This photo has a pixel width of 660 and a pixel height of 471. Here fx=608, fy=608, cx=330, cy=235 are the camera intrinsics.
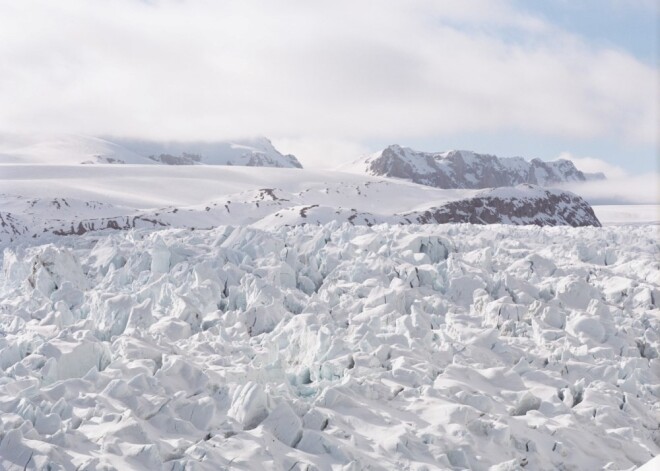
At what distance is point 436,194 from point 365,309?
69148mm

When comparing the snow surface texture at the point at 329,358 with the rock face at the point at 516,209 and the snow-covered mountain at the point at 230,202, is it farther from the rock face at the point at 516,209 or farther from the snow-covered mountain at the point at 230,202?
the rock face at the point at 516,209

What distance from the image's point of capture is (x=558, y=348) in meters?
11.8

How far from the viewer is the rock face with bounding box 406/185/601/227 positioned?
2736 inches

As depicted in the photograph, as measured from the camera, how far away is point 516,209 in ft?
275

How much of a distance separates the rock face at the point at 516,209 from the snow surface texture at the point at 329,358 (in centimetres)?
4580

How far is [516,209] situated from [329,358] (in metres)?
77.4

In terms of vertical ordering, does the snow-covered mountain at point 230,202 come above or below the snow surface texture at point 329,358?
above

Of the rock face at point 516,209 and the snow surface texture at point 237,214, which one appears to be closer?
the snow surface texture at point 237,214

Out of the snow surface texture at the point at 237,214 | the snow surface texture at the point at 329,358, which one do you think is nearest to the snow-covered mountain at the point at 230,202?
the snow surface texture at the point at 237,214

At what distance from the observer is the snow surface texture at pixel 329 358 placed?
319 inches

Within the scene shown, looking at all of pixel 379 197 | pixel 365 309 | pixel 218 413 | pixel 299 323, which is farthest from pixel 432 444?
pixel 379 197

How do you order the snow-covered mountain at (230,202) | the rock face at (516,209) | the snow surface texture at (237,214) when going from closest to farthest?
1. the snow surface texture at (237,214)
2. the snow-covered mountain at (230,202)
3. the rock face at (516,209)

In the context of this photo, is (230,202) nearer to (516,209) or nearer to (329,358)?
(516,209)

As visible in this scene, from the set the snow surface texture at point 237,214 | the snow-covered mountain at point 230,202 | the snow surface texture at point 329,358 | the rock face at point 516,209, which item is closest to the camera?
the snow surface texture at point 329,358
